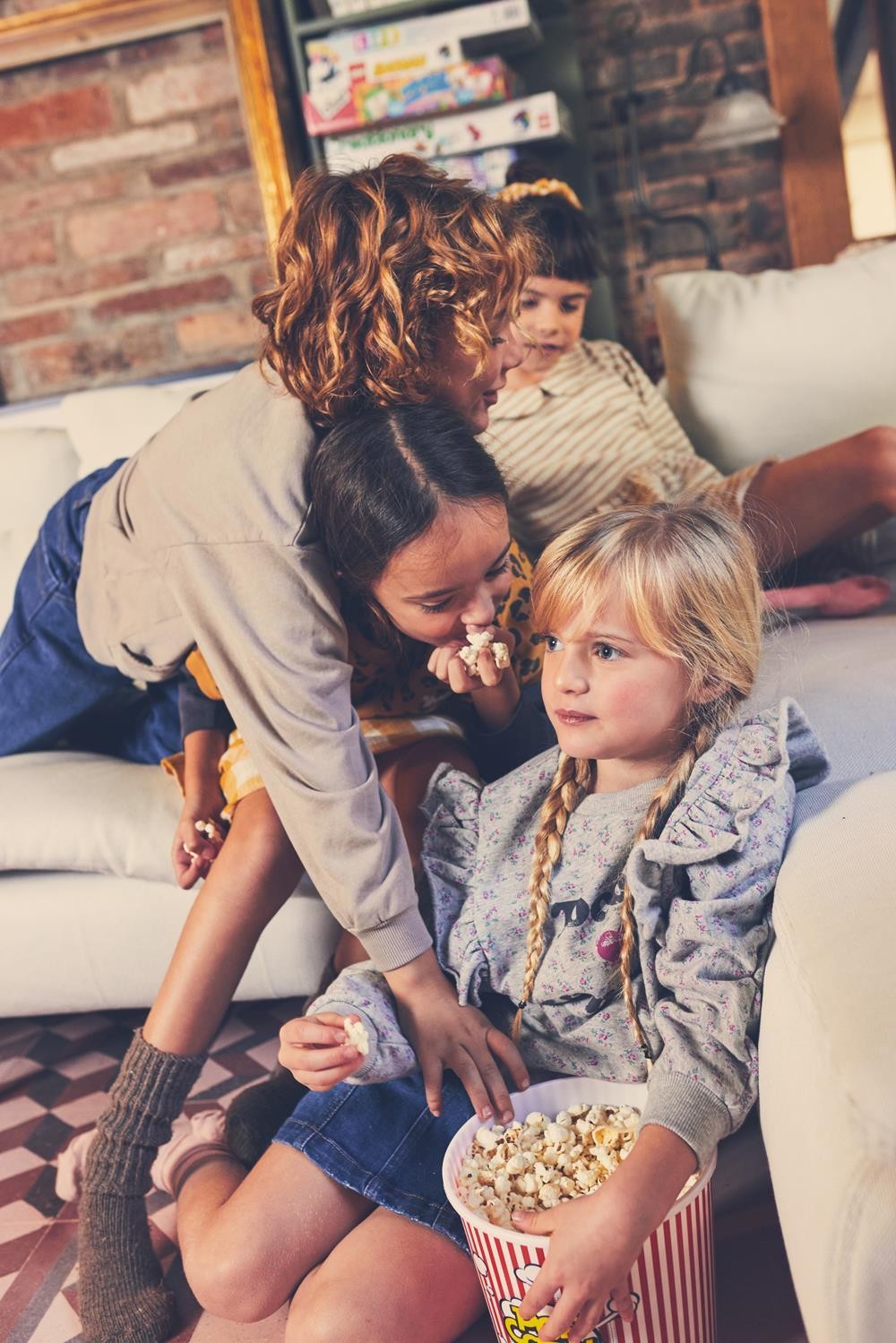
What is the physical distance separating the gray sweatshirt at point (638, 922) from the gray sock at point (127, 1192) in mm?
223

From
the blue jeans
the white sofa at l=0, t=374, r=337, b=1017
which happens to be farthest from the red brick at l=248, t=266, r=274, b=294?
the white sofa at l=0, t=374, r=337, b=1017

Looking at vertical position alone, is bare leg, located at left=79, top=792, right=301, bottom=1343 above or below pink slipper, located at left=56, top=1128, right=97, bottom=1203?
above

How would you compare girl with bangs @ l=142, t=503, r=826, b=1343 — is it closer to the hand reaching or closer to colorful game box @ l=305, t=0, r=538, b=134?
the hand reaching

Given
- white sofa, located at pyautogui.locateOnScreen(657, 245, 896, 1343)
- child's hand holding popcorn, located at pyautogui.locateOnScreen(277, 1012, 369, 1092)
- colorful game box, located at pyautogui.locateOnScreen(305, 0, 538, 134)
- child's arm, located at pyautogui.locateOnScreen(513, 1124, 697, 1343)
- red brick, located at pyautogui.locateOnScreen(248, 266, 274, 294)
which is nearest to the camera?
white sofa, located at pyautogui.locateOnScreen(657, 245, 896, 1343)

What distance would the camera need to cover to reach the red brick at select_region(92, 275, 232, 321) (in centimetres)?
323

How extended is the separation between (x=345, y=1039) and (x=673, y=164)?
2.73m

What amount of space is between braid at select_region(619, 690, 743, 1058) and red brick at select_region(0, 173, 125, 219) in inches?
109

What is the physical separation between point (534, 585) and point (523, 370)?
0.90m

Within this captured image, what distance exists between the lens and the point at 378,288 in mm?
1173

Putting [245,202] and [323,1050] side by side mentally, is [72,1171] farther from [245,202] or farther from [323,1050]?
[245,202]

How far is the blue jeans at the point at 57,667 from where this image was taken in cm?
162

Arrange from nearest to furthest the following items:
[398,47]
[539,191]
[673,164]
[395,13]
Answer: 1. [539,191]
2. [398,47]
3. [395,13]
4. [673,164]

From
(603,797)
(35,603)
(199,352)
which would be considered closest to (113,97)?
(199,352)

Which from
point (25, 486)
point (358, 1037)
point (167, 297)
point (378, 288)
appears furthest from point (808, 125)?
point (358, 1037)
